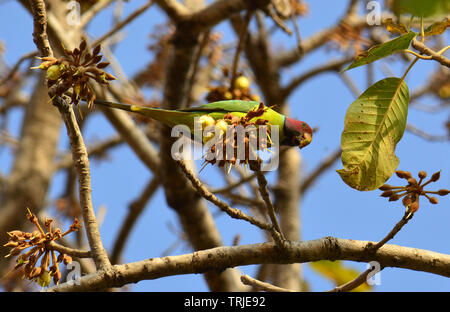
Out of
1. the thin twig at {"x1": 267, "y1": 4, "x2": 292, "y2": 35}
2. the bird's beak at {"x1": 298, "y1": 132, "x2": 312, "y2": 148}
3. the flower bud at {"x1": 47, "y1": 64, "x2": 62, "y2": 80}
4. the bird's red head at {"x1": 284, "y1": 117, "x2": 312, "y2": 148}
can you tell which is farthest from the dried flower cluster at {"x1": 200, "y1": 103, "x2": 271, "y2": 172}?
the thin twig at {"x1": 267, "y1": 4, "x2": 292, "y2": 35}

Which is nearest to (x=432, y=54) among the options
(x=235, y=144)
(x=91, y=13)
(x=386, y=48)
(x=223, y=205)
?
(x=386, y=48)

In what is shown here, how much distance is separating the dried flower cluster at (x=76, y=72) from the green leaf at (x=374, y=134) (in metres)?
0.89

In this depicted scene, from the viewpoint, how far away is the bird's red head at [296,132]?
265 cm

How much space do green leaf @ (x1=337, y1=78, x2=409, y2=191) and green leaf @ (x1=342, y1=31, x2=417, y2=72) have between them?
0.15 m

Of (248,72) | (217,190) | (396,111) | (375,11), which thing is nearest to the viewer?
(396,111)

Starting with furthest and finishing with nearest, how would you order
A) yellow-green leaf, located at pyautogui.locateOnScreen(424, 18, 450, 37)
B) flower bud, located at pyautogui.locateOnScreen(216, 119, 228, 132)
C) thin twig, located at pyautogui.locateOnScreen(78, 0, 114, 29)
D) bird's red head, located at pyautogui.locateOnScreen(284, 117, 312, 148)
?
thin twig, located at pyautogui.locateOnScreen(78, 0, 114, 29) < bird's red head, located at pyautogui.locateOnScreen(284, 117, 312, 148) < yellow-green leaf, located at pyautogui.locateOnScreen(424, 18, 450, 37) < flower bud, located at pyautogui.locateOnScreen(216, 119, 228, 132)

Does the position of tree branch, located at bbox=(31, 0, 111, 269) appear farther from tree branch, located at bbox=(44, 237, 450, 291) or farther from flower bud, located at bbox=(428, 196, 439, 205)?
flower bud, located at bbox=(428, 196, 439, 205)

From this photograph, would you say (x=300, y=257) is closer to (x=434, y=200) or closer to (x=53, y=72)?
(x=434, y=200)

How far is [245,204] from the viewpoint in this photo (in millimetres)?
3896

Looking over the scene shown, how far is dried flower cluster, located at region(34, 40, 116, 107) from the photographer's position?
159 centimetres

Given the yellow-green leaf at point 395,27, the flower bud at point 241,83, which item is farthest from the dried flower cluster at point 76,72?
the flower bud at point 241,83
